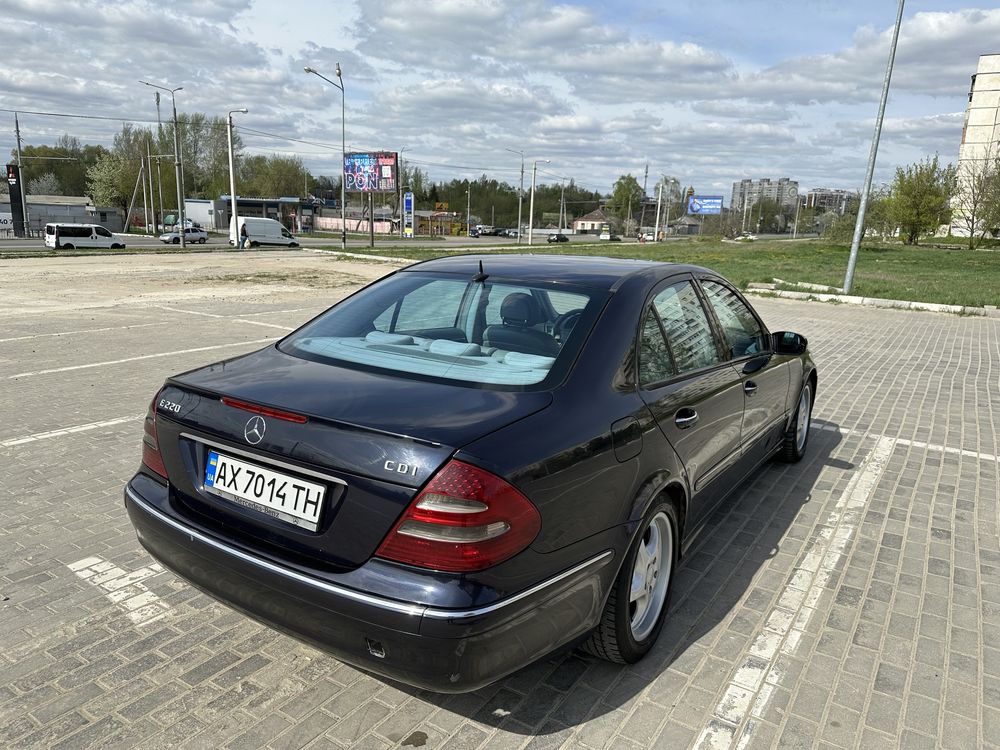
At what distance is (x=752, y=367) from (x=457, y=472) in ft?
7.71

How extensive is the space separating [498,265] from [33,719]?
2.56 meters

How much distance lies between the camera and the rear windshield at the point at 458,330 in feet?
Answer: 8.58

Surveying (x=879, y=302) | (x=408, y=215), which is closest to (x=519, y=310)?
(x=879, y=302)

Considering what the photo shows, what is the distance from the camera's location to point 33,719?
7.69ft

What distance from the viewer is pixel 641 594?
9.12 ft

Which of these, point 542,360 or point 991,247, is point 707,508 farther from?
point 991,247

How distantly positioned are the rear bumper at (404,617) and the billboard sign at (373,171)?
61627 millimetres

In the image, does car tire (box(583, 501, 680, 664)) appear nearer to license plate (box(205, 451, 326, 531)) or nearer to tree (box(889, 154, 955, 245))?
license plate (box(205, 451, 326, 531))

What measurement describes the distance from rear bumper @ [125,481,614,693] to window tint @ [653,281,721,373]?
115 cm

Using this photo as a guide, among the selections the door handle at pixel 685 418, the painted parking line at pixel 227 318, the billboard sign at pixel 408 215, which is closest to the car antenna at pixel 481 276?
the door handle at pixel 685 418

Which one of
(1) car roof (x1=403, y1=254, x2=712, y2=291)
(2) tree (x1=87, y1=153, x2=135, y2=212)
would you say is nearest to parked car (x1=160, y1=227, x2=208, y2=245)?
(2) tree (x1=87, y1=153, x2=135, y2=212)

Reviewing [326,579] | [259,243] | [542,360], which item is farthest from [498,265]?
[259,243]

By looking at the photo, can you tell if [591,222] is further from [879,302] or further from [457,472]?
[457,472]

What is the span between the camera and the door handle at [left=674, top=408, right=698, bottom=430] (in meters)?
2.88
